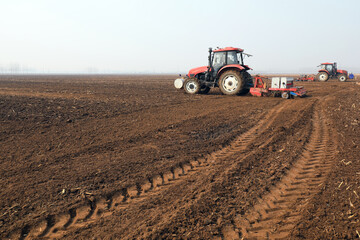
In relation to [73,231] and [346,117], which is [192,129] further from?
[346,117]

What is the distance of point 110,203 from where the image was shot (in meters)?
3.21

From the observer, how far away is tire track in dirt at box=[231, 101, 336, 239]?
267 centimetres

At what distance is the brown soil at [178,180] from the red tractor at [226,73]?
6.36 metres

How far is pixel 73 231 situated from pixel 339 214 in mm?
2909

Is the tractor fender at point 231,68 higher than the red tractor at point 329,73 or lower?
lower

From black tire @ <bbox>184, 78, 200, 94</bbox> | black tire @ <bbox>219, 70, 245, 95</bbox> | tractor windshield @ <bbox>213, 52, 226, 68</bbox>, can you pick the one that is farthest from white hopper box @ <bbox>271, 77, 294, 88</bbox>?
black tire @ <bbox>184, 78, 200, 94</bbox>

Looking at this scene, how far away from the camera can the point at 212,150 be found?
16.7ft

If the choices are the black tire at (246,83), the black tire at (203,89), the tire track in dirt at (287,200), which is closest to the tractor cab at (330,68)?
the black tire at (246,83)

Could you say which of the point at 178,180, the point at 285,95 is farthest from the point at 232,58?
the point at 178,180

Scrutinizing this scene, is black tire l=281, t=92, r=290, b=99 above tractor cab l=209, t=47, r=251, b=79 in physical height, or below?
below

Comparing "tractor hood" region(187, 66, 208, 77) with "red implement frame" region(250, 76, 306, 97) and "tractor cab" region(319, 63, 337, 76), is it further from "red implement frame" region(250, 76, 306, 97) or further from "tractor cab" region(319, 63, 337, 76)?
"tractor cab" region(319, 63, 337, 76)

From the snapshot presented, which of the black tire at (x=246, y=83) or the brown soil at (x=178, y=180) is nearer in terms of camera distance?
the brown soil at (x=178, y=180)

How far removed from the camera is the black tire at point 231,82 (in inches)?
512

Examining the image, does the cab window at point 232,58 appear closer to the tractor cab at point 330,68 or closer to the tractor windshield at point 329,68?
the tractor cab at point 330,68
